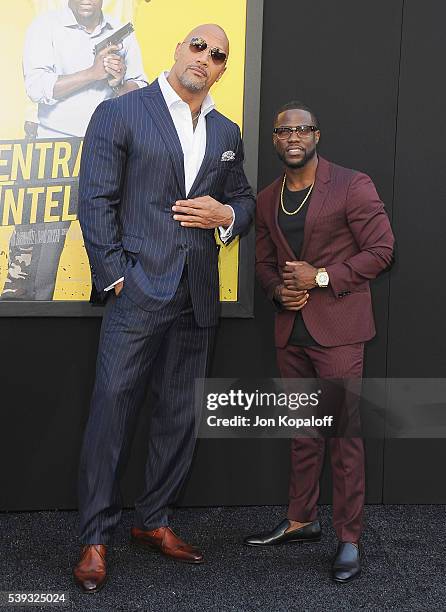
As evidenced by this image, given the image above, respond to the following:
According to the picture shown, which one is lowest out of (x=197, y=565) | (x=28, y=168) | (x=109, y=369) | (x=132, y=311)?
(x=197, y=565)

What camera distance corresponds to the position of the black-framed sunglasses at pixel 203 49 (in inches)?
116

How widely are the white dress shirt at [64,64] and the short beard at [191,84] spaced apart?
0.63m

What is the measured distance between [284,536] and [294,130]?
5.07 ft

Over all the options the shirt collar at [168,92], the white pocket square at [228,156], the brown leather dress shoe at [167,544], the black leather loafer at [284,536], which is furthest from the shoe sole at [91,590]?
the shirt collar at [168,92]

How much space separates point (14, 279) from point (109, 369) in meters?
0.84

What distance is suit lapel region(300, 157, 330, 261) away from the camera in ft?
9.84

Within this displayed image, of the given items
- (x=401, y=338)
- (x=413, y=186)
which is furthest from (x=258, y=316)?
(x=413, y=186)

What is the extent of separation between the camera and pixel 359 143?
12.2 feet

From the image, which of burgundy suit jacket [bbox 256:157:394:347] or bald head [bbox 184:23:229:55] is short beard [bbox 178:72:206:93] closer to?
bald head [bbox 184:23:229:55]

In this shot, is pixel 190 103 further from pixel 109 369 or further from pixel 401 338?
pixel 401 338

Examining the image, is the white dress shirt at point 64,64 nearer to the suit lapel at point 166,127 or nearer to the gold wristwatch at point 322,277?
the suit lapel at point 166,127

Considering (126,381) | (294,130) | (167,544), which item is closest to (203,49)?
(294,130)

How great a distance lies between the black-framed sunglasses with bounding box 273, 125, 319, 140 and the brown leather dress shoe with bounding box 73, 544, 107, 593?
1.56m

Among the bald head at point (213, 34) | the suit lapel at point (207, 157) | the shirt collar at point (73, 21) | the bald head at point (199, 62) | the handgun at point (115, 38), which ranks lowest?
the suit lapel at point (207, 157)
